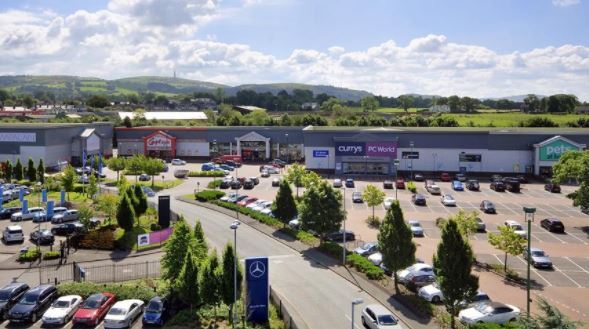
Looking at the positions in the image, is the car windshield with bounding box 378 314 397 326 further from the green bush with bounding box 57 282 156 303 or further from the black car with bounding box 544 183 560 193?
the black car with bounding box 544 183 560 193

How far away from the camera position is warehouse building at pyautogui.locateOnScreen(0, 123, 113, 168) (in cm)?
7831

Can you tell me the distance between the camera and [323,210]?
37500 millimetres

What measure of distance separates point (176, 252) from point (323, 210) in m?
13.0

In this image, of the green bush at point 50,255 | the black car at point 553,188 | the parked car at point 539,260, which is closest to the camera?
the parked car at point 539,260

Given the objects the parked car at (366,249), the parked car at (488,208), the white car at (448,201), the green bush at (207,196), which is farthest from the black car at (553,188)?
the green bush at (207,196)

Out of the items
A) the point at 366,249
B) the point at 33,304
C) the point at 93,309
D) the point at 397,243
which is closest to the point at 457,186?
the point at 366,249

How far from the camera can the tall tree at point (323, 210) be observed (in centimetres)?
3744

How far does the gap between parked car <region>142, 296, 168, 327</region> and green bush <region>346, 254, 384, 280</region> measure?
1236cm

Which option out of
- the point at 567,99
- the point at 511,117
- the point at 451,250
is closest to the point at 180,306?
the point at 451,250

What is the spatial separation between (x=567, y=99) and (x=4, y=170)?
154 meters

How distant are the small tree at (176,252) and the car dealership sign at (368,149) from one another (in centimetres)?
4948

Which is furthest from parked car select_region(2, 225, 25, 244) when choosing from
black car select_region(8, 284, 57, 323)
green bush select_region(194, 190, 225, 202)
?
green bush select_region(194, 190, 225, 202)

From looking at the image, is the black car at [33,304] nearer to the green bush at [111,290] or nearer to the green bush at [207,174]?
the green bush at [111,290]

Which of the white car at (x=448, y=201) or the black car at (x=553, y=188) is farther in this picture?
the black car at (x=553, y=188)
